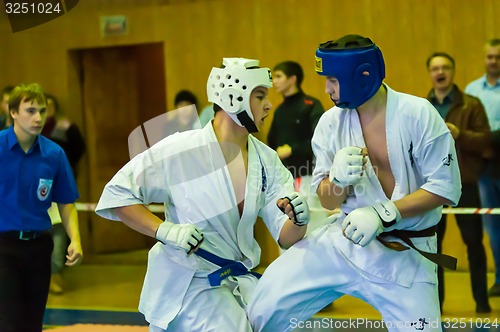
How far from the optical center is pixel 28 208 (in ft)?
16.1

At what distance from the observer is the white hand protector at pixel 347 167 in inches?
144

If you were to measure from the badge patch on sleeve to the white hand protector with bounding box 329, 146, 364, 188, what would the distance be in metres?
1.98

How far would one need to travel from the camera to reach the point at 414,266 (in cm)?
388

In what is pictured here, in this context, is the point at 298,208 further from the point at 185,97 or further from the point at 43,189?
the point at 185,97

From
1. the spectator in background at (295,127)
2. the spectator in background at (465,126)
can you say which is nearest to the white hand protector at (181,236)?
the spectator in background at (295,127)

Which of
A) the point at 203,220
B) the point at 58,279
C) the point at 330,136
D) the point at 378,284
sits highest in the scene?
the point at 330,136

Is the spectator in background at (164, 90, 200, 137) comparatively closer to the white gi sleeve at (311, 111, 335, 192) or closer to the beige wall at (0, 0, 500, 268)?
the beige wall at (0, 0, 500, 268)

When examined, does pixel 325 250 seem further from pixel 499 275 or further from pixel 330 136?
pixel 499 275

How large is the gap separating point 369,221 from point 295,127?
312 cm

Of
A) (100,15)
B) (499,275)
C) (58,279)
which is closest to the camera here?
(499,275)

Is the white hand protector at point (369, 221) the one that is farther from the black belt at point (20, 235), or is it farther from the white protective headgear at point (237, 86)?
the black belt at point (20, 235)

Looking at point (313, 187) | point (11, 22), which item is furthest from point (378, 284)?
point (11, 22)

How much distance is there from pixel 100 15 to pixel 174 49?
98 cm

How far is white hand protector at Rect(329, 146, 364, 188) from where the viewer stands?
12.0 ft
